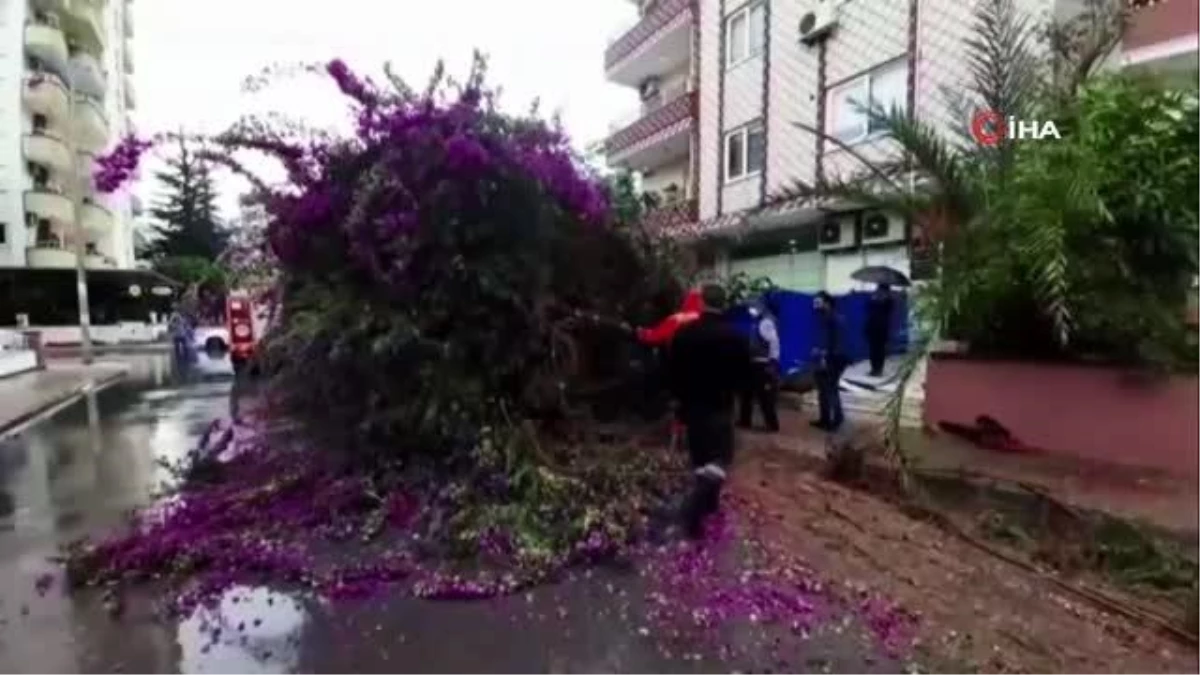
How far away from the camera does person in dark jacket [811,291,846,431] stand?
3.50 metres

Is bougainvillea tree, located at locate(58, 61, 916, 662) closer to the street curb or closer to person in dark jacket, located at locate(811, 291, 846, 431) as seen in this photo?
person in dark jacket, located at locate(811, 291, 846, 431)

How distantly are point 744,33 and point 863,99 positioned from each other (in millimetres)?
1177

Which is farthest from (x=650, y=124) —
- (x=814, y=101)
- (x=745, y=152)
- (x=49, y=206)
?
(x=49, y=206)

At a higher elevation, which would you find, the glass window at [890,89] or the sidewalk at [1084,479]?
the glass window at [890,89]

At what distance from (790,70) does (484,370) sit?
5278mm

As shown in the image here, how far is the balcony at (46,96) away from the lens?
43219 mm

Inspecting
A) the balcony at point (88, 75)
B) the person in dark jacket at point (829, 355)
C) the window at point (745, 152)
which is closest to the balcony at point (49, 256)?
the balcony at point (88, 75)

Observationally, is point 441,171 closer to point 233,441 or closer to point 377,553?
point 377,553

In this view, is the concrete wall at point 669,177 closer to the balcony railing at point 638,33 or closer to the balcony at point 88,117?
the balcony railing at point 638,33

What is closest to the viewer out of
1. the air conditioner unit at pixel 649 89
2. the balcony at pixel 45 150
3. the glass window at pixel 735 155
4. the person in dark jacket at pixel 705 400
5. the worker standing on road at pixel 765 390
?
Result: the glass window at pixel 735 155

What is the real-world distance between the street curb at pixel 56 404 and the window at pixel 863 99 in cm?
1460

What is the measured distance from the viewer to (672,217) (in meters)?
5.32

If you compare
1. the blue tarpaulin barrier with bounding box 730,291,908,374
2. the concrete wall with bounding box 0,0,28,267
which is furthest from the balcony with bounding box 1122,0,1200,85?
the concrete wall with bounding box 0,0,28,267

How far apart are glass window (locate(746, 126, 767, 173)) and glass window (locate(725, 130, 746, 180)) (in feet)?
0.21
